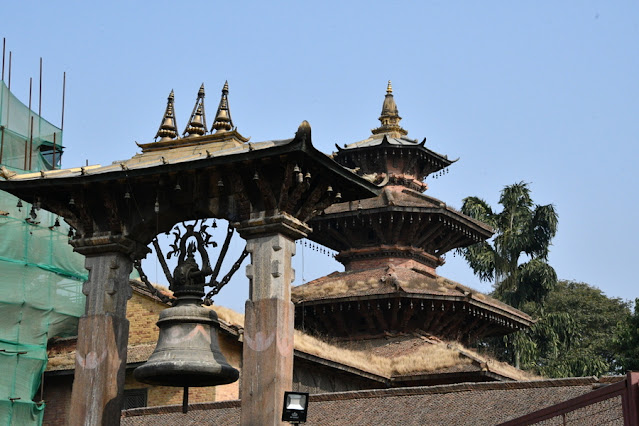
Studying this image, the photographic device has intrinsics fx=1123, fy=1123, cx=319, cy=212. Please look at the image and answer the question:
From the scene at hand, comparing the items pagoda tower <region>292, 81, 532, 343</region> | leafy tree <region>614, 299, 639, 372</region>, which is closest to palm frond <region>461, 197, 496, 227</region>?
leafy tree <region>614, 299, 639, 372</region>

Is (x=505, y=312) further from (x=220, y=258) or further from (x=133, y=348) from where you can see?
(x=220, y=258)

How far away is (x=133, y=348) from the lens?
2462 centimetres

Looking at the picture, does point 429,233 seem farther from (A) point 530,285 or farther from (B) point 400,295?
(A) point 530,285

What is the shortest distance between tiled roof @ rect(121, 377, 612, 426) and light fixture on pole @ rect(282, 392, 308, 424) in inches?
300

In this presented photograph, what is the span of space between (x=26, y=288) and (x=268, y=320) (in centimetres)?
1483

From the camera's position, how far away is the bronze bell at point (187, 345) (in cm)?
1283

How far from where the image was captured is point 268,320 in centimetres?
1289

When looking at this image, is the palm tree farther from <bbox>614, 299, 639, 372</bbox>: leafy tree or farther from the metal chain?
the metal chain

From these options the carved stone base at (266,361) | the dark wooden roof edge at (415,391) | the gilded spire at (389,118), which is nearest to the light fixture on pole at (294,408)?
the carved stone base at (266,361)

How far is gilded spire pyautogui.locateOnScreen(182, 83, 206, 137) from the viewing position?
14.4m

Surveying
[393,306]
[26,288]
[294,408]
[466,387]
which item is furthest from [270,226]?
[393,306]

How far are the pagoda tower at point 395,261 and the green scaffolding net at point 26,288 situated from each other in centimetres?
625

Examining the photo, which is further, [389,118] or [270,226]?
[389,118]

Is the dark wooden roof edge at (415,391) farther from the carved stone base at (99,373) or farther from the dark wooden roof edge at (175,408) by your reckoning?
the carved stone base at (99,373)
